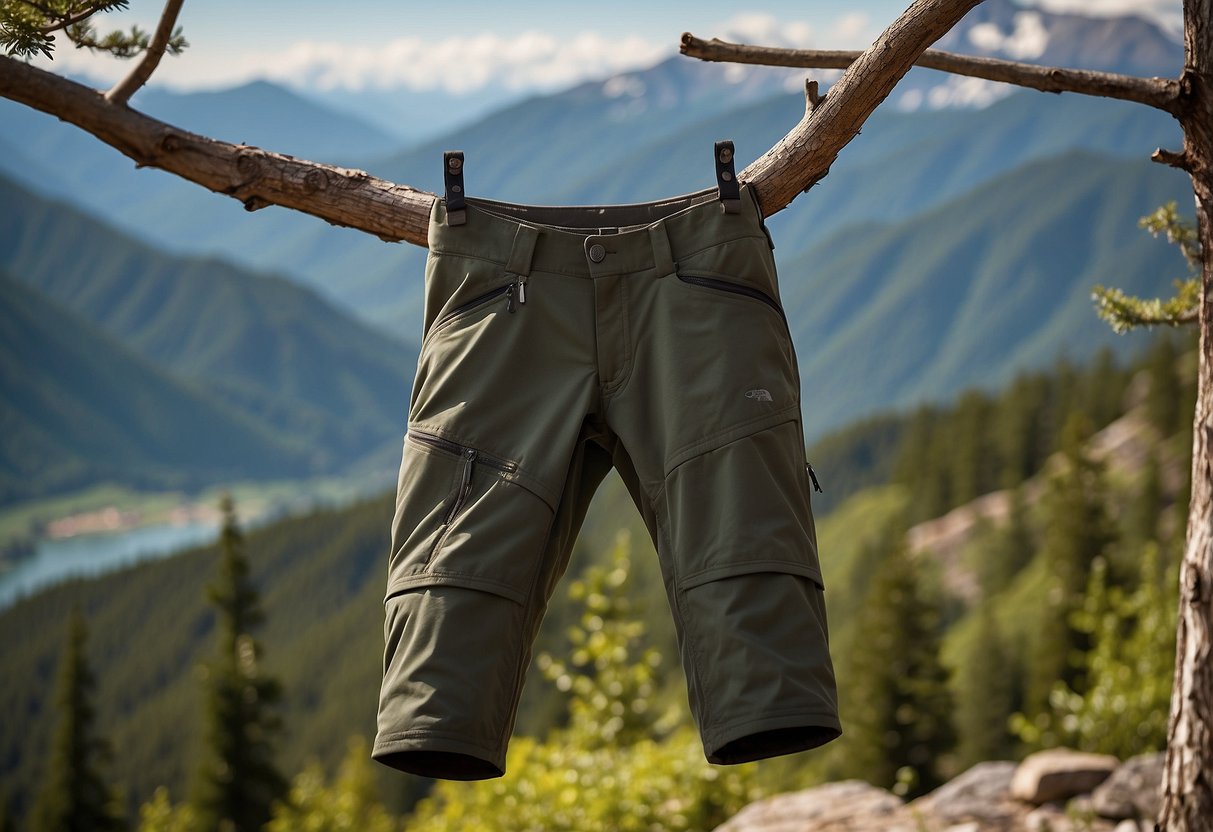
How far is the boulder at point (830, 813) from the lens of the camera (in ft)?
21.4

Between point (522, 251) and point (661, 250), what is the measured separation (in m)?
0.39

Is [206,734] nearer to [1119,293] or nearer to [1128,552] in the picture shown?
[1119,293]

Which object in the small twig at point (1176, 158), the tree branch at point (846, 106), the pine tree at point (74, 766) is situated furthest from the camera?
the pine tree at point (74, 766)

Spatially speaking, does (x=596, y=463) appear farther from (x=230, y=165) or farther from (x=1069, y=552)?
(x=1069, y=552)

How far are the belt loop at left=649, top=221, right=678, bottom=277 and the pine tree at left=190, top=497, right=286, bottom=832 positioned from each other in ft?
97.8

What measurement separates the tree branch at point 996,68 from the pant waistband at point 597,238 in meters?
0.80

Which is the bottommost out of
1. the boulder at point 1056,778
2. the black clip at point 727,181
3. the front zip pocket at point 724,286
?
the boulder at point 1056,778

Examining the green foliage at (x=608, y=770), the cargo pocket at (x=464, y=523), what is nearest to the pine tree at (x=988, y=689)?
the green foliage at (x=608, y=770)

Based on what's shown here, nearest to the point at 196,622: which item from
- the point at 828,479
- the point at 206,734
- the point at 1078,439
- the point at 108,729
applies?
the point at 108,729

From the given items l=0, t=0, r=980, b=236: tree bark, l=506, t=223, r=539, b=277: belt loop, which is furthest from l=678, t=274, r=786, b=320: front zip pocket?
l=506, t=223, r=539, b=277: belt loop

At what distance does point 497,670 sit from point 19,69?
2.57 m

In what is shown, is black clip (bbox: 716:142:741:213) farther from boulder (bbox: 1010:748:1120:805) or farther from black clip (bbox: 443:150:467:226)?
boulder (bbox: 1010:748:1120:805)

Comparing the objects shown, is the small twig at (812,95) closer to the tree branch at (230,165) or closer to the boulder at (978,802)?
the tree branch at (230,165)

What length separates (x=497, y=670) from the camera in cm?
296
